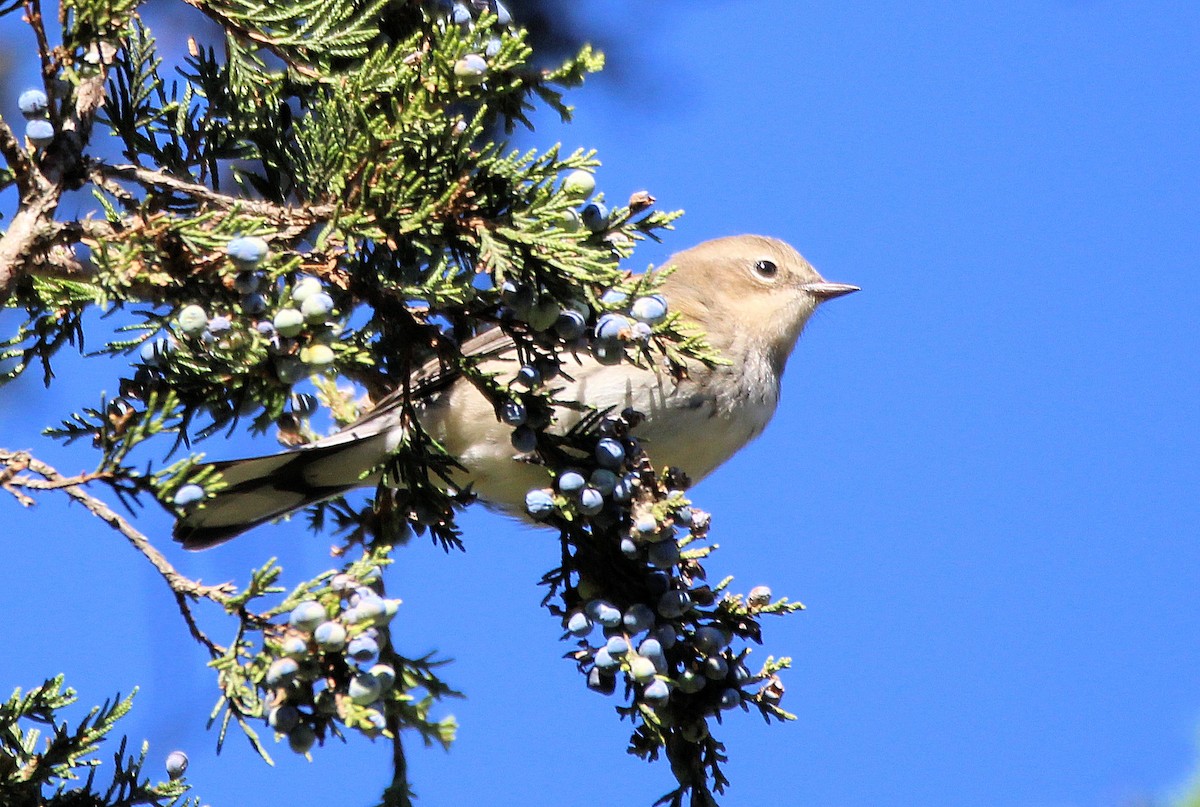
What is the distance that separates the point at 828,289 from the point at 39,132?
416 centimetres

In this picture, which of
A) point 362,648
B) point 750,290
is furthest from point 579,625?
point 750,290

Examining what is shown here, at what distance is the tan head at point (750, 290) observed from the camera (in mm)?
5418

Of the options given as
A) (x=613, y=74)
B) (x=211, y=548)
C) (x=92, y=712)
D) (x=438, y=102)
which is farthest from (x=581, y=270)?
(x=613, y=74)

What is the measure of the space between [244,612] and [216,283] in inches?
27.2

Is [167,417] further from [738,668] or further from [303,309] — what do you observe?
[738,668]

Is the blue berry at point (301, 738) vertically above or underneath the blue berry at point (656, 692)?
underneath

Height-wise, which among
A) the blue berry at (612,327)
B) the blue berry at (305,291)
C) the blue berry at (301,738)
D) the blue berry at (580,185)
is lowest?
the blue berry at (301,738)

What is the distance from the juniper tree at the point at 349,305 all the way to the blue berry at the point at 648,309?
0.05 feet

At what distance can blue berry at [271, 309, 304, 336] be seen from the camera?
2.56 metres

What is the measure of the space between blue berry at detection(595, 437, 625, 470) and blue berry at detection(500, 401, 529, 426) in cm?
25

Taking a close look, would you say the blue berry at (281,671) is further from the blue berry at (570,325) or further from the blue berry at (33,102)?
the blue berry at (33,102)

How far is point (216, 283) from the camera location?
8.79 ft

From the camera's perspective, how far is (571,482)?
10.7 ft

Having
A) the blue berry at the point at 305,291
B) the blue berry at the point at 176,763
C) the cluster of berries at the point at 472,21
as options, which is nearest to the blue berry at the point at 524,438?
the blue berry at the point at 305,291
